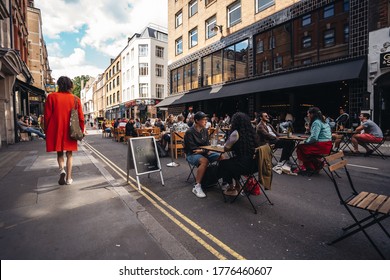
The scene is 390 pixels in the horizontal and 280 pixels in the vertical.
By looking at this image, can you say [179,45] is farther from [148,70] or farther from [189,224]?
[189,224]

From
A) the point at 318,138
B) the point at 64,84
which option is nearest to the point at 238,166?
the point at 318,138

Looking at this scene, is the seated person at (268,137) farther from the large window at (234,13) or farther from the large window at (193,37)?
the large window at (193,37)

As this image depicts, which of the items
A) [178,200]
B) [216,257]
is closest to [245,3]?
[178,200]

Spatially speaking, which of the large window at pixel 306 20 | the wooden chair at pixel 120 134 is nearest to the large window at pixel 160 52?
the wooden chair at pixel 120 134

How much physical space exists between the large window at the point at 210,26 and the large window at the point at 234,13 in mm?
1814

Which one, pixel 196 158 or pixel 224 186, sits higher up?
pixel 196 158

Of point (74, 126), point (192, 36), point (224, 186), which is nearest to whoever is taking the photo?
point (74, 126)

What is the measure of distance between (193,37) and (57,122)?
2200 centimetres

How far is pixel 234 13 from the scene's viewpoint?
18969mm

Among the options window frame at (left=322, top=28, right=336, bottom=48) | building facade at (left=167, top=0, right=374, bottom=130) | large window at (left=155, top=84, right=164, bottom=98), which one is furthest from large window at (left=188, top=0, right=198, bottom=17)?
large window at (left=155, top=84, right=164, bottom=98)

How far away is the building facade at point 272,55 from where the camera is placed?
465 inches

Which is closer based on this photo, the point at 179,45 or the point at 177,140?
the point at 177,140
